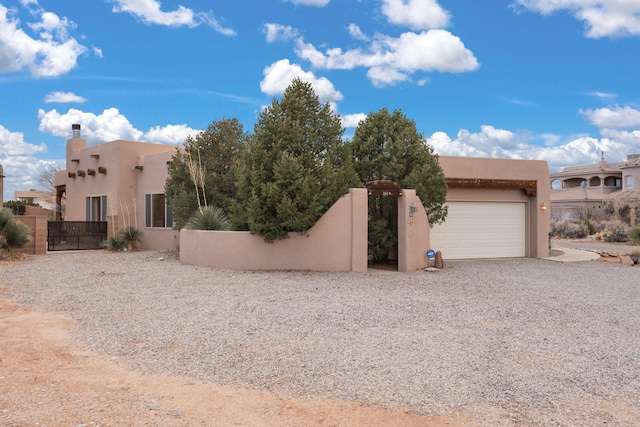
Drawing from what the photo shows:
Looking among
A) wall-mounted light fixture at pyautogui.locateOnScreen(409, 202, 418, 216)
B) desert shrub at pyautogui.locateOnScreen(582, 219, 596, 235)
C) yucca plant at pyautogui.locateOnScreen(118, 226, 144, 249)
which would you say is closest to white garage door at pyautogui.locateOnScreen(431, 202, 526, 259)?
wall-mounted light fixture at pyautogui.locateOnScreen(409, 202, 418, 216)

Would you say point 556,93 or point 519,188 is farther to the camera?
point 556,93

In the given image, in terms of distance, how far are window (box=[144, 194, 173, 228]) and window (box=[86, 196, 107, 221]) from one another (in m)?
2.72

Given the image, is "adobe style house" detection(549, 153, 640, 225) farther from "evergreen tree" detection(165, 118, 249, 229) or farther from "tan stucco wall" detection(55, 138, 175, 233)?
"tan stucco wall" detection(55, 138, 175, 233)

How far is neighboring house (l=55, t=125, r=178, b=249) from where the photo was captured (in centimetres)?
1860

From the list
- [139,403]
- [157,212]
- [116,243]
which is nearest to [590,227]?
[157,212]

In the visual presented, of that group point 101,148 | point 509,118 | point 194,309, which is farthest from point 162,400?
point 101,148

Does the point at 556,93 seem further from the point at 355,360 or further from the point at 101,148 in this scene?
the point at 101,148

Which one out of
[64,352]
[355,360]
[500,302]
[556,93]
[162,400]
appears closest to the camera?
[162,400]

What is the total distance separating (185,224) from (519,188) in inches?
427

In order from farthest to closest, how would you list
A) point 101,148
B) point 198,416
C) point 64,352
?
point 101,148 → point 64,352 → point 198,416

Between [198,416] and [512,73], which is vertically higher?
[512,73]

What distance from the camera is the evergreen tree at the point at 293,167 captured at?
11367 millimetres

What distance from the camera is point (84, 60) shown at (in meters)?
16.1

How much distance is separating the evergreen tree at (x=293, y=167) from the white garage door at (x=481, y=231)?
4726 millimetres
